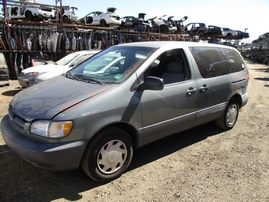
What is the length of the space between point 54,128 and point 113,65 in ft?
4.73

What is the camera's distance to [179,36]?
21.6 metres

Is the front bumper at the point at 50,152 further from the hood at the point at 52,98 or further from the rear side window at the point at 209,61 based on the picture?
the rear side window at the point at 209,61

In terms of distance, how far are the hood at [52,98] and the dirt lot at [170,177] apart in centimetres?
87

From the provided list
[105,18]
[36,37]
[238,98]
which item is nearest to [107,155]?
[238,98]

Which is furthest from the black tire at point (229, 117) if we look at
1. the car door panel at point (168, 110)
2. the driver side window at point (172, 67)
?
the driver side window at point (172, 67)

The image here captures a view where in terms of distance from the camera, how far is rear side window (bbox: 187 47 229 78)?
12.6 feet

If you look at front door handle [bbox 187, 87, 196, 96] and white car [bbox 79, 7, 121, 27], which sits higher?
white car [bbox 79, 7, 121, 27]

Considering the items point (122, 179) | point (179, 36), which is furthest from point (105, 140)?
point (179, 36)

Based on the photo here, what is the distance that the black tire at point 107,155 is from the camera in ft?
8.75

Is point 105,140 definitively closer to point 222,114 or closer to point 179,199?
point 179,199

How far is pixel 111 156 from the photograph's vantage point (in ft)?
9.36

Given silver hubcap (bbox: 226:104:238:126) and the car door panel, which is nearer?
the car door panel

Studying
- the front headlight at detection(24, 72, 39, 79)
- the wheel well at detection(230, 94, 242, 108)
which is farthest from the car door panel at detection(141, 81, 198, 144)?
the front headlight at detection(24, 72, 39, 79)

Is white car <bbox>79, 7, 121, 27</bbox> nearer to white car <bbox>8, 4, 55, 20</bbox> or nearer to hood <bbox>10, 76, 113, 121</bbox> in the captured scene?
white car <bbox>8, 4, 55, 20</bbox>
